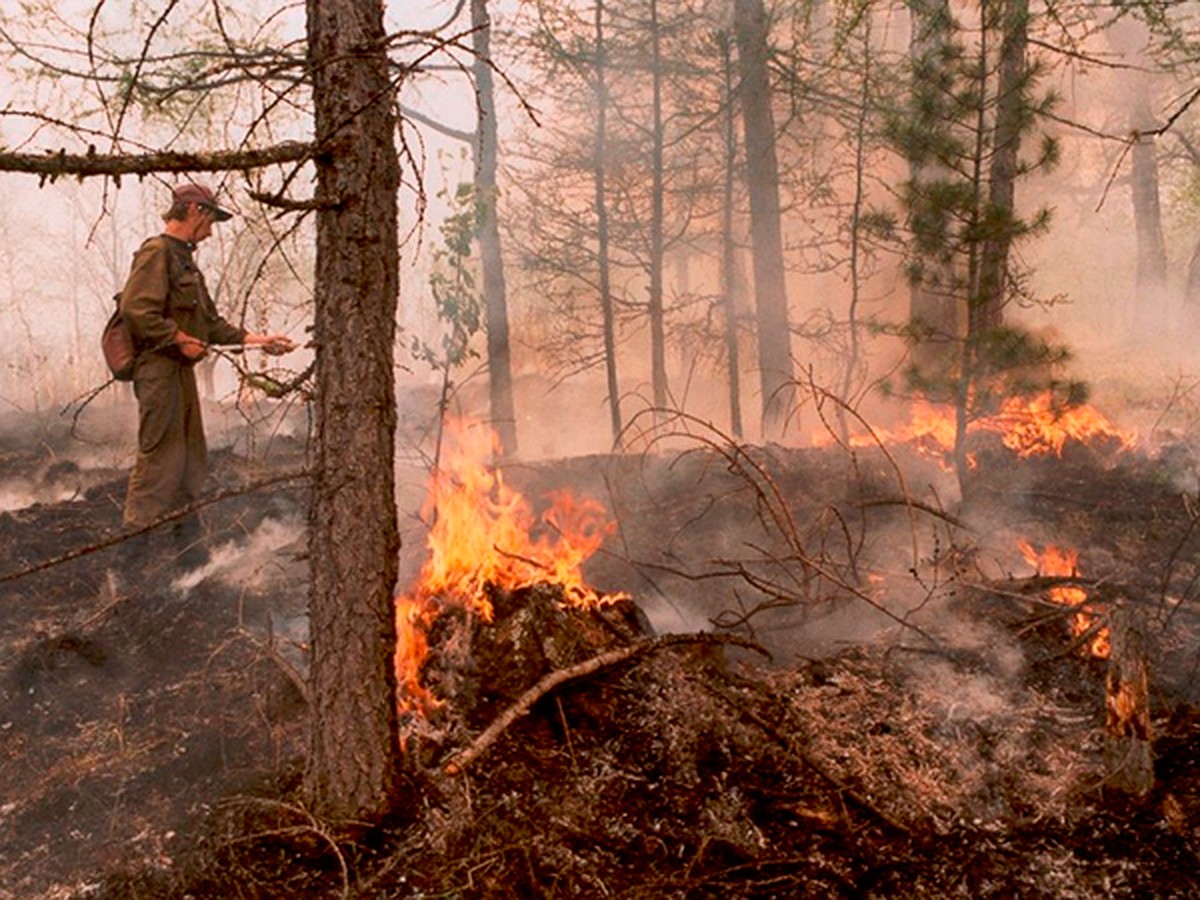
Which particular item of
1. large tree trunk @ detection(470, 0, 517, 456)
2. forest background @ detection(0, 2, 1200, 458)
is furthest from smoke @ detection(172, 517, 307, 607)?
large tree trunk @ detection(470, 0, 517, 456)

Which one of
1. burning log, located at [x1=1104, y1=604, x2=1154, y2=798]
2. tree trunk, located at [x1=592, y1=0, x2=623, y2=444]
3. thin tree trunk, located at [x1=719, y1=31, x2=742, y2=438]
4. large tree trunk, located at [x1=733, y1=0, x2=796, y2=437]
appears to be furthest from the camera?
large tree trunk, located at [x1=733, y1=0, x2=796, y2=437]

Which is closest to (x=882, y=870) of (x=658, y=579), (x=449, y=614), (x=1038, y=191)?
(x=449, y=614)

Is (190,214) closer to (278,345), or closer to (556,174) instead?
(278,345)

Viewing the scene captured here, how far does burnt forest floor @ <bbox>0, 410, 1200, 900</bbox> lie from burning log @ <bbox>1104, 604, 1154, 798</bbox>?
8 cm

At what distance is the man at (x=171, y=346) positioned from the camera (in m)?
5.62

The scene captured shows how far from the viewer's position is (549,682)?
12.8 feet

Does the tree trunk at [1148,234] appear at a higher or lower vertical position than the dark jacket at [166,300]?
higher

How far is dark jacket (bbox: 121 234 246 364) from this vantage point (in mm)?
5602

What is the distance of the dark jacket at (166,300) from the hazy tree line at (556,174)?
810 millimetres

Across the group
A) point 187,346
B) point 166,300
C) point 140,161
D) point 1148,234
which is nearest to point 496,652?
point 140,161

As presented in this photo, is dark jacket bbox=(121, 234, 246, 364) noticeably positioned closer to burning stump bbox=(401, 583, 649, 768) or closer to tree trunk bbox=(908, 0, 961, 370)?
burning stump bbox=(401, 583, 649, 768)

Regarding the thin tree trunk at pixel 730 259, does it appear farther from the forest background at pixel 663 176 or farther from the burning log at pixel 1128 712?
the burning log at pixel 1128 712

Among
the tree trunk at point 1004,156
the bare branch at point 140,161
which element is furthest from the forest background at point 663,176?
the bare branch at point 140,161

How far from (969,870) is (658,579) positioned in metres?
3.44
